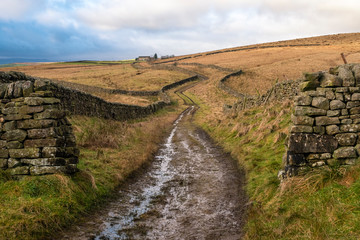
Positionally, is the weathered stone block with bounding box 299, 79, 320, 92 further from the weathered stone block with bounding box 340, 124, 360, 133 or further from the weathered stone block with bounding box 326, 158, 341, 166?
the weathered stone block with bounding box 326, 158, 341, 166

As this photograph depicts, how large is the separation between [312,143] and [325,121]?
2.33ft

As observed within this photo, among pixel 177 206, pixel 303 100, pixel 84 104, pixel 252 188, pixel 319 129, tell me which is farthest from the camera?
pixel 84 104

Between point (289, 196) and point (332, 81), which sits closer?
point (289, 196)

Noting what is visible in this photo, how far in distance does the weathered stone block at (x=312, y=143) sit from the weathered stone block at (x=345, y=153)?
0.50ft

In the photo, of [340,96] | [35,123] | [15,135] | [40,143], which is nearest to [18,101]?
[35,123]

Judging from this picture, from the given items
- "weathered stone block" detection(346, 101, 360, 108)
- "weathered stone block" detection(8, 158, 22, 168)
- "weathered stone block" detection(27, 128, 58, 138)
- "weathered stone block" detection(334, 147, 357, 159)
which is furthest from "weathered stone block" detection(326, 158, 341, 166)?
"weathered stone block" detection(8, 158, 22, 168)

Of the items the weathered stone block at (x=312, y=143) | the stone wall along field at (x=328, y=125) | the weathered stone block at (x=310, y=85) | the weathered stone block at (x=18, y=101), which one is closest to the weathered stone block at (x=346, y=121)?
the stone wall along field at (x=328, y=125)

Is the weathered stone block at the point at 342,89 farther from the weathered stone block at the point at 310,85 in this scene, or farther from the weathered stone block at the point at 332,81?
the weathered stone block at the point at 310,85

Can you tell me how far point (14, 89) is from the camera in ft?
28.9

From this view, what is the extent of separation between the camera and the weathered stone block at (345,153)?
319 inches

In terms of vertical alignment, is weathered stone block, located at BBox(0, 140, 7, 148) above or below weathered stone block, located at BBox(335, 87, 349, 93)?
below

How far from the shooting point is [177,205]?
9.13 m

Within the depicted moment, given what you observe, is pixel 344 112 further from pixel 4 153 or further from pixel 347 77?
pixel 4 153

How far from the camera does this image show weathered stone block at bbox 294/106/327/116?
840 centimetres
